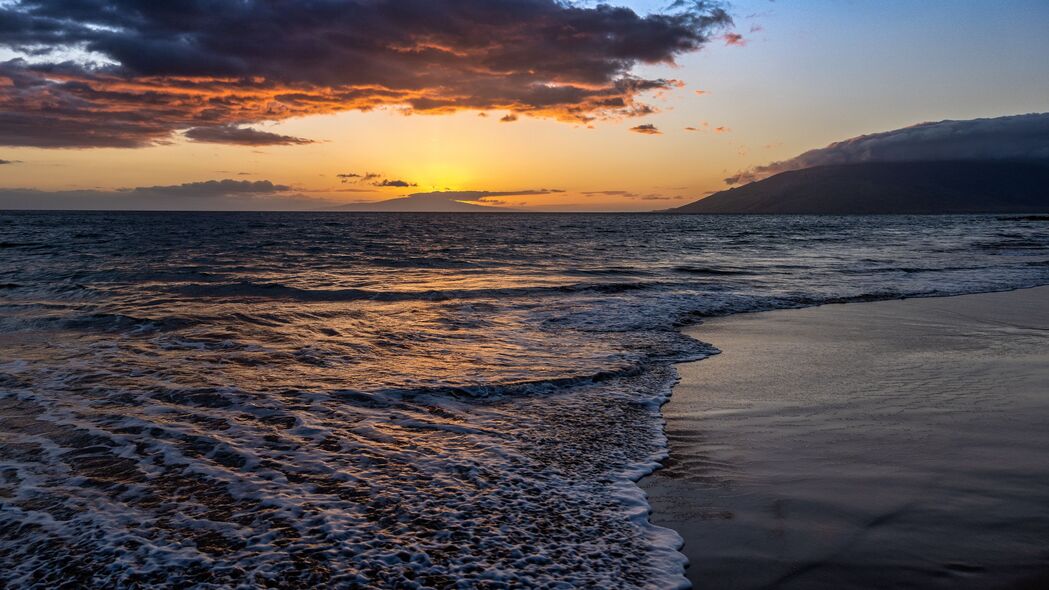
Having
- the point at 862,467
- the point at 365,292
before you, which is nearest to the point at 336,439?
the point at 862,467

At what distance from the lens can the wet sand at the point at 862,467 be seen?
3.76 meters

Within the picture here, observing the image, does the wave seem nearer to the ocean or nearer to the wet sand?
the ocean

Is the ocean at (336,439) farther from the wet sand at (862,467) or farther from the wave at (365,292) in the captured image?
the wave at (365,292)

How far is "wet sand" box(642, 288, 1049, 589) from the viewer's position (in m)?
3.76

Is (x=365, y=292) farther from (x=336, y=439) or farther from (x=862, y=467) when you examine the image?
(x=862, y=467)

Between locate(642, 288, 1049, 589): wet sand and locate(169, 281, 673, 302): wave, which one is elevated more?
locate(169, 281, 673, 302): wave

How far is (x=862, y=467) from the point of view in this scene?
523 centimetres

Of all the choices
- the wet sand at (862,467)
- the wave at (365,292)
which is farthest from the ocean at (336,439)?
the wave at (365,292)

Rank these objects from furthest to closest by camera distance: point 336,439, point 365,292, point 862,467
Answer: point 365,292
point 336,439
point 862,467

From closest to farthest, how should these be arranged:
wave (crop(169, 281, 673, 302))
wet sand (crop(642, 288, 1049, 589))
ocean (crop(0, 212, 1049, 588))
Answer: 1. wet sand (crop(642, 288, 1049, 589))
2. ocean (crop(0, 212, 1049, 588))
3. wave (crop(169, 281, 673, 302))

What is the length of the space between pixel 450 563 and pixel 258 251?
3473cm

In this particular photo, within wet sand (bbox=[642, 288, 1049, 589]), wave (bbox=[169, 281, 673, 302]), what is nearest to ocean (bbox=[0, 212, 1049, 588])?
wet sand (bbox=[642, 288, 1049, 589])

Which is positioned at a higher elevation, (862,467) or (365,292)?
(365,292)

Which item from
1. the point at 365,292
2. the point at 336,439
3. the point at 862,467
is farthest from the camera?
the point at 365,292
